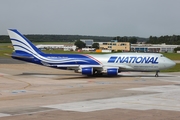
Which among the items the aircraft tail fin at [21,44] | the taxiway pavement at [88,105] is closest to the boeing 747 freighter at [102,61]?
the aircraft tail fin at [21,44]

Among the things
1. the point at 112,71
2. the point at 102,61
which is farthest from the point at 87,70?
the point at 112,71

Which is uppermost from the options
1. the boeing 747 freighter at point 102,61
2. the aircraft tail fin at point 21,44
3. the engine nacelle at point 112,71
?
the aircraft tail fin at point 21,44

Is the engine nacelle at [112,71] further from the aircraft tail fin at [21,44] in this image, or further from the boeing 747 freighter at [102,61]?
the aircraft tail fin at [21,44]

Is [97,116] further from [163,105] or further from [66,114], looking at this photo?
[163,105]

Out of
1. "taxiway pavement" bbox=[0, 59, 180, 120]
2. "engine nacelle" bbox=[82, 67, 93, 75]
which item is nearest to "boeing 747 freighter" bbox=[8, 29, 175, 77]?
"engine nacelle" bbox=[82, 67, 93, 75]

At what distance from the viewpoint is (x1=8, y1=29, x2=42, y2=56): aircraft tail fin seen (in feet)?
163

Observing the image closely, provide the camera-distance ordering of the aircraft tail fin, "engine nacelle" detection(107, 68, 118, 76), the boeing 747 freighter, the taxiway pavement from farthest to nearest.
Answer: the aircraft tail fin → the boeing 747 freighter → "engine nacelle" detection(107, 68, 118, 76) → the taxiway pavement

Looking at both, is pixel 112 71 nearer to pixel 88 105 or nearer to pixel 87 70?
pixel 87 70

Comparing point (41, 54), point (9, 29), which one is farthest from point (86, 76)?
point (9, 29)

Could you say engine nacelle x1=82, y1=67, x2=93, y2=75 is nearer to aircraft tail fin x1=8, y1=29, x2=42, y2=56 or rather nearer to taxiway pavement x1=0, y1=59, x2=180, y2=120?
aircraft tail fin x1=8, y1=29, x2=42, y2=56

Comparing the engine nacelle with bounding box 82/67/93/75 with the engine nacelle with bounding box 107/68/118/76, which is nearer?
the engine nacelle with bounding box 82/67/93/75

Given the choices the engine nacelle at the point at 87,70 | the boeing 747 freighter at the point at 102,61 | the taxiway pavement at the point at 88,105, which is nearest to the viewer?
the taxiway pavement at the point at 88,105

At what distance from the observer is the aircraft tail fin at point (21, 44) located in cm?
4978

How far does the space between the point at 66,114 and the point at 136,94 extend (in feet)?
36.5
